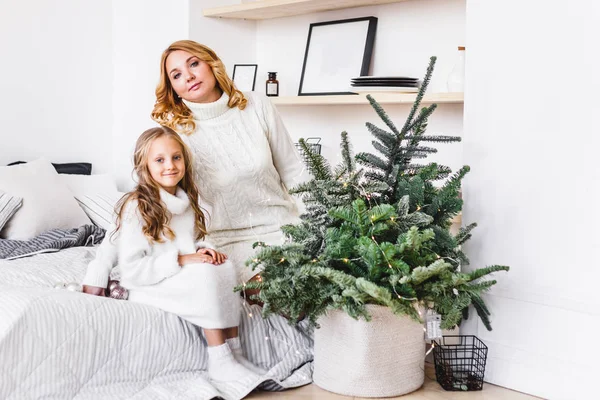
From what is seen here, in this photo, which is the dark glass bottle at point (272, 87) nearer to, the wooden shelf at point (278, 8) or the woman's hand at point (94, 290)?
the wooden shelf at point (278, 8)

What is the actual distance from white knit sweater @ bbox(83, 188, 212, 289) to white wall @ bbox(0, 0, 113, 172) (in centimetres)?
161

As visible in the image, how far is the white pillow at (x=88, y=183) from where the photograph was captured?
3.54 meters

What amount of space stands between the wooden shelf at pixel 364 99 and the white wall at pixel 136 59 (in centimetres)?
66

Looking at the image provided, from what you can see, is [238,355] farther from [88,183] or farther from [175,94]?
[88,183]

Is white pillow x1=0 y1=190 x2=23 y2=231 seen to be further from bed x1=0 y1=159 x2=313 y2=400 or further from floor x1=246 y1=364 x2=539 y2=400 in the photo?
floor x1=246 y1=364 x2=539 y2=400

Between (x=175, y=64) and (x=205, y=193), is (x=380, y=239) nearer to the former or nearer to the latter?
(x=205, y=193)

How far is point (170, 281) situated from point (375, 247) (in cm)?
65

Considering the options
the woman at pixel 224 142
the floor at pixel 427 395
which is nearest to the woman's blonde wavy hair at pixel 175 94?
the woman at pixel 224 142

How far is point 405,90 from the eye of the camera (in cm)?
336

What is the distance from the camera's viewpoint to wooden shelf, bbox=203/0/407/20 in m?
3.67

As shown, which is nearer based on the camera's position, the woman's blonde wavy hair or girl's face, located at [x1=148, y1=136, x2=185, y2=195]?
girl's face, located at [x1=148, y1=136, x2=185, y2=195]

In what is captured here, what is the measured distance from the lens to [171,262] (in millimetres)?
2396

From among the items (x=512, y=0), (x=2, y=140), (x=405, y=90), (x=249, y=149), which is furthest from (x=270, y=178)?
(x=2, y=140)

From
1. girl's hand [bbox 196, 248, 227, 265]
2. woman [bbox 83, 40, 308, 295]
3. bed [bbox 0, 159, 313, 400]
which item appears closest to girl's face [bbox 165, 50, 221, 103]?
woman [bbox 83, 40, 308, 295]
